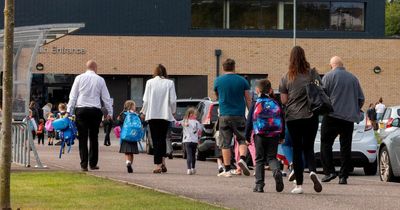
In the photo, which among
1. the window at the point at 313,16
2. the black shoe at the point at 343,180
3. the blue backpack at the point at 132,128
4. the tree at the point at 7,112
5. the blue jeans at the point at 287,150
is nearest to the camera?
the tree at the point at 7,112

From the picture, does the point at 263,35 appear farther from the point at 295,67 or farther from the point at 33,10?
the point at 295,67

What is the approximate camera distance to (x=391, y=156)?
17281 millimetres

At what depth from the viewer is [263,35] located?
54.2 m

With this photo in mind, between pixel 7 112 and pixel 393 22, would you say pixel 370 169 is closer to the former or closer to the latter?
pixel 7 112

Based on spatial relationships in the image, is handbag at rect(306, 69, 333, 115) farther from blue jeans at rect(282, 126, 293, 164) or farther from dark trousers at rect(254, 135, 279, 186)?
blue jeans at rect(282, 126, 293, 164)

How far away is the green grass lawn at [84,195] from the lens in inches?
439

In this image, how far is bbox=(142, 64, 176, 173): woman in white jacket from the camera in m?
17.1

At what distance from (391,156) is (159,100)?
387cm

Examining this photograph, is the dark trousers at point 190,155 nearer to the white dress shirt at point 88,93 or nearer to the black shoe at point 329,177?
the white dress shirt at point 88,93

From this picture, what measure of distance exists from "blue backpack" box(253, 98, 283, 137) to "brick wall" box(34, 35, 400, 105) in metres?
39.0

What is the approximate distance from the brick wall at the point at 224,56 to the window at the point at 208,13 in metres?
0.94

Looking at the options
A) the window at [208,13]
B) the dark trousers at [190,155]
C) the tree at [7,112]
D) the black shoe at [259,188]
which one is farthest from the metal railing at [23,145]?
the window at [208,13]

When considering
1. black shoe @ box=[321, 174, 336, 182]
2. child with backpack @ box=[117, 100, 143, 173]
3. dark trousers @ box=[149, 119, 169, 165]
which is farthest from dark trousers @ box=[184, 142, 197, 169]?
black shoe @ box=[321, 174, 336, 182]

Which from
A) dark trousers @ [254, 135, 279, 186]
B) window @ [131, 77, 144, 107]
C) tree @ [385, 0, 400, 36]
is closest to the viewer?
dark trousers @ [254, 135, 279, 186]
